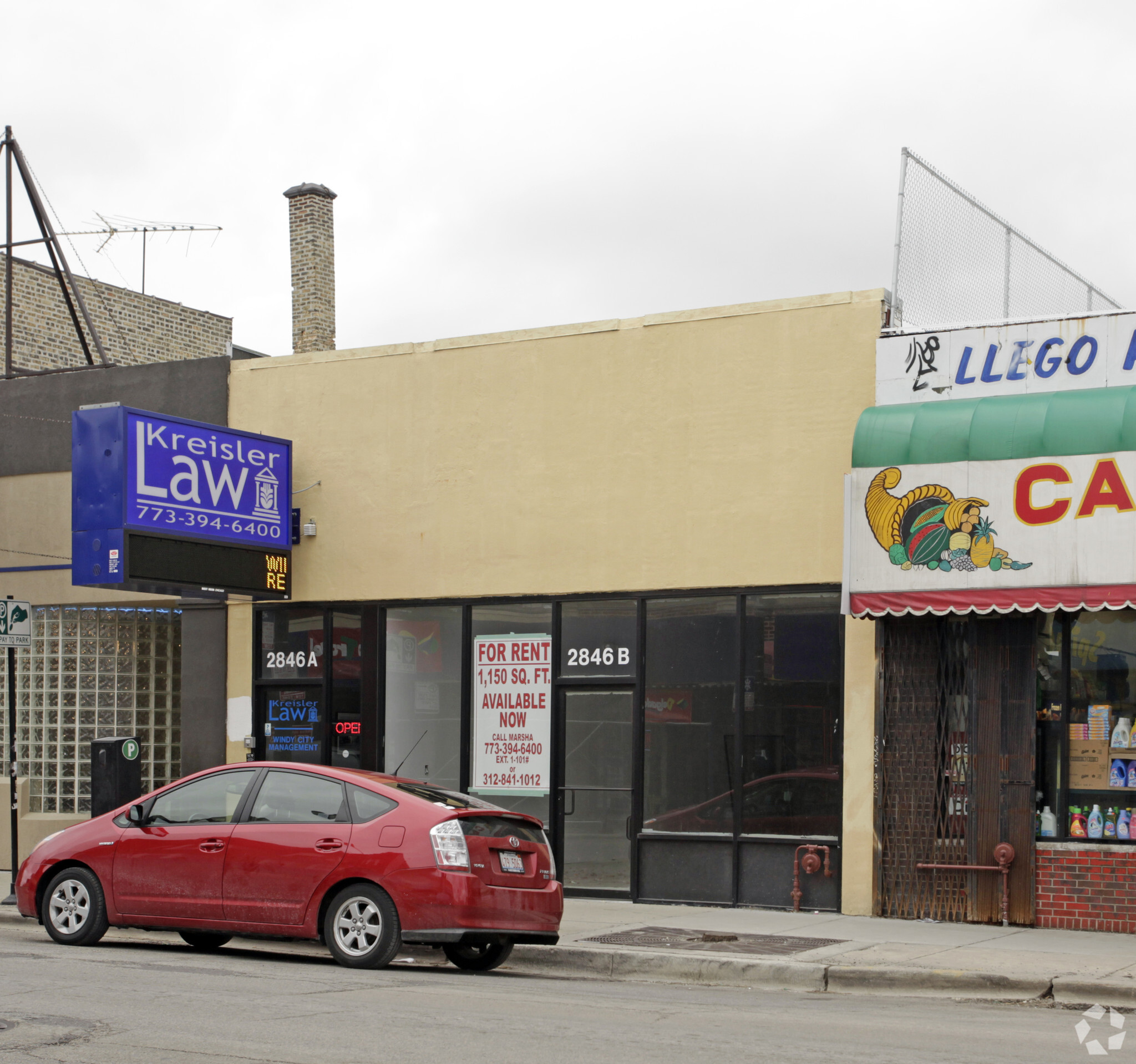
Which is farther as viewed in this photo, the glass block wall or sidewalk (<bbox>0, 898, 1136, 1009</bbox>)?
the glass block wall

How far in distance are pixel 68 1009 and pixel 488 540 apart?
851 centimetres

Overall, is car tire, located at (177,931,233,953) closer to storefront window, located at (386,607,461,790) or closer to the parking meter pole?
the parking meter pole

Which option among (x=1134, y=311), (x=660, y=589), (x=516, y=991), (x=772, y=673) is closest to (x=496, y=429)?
(x=660, y=589)

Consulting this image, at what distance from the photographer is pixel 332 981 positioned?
9.95 meters

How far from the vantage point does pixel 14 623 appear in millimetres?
15453

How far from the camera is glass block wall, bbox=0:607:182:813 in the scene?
1881cm

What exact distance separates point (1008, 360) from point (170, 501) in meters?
8.34

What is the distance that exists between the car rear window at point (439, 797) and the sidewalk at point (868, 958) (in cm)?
143

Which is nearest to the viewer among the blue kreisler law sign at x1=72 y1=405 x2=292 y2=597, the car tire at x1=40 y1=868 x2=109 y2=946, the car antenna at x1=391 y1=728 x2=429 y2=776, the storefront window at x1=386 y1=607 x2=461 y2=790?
the car tire at x1=40 y1=868 x2=109 y2=946

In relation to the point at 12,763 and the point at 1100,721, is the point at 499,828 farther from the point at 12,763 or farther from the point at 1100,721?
the point at 12,763

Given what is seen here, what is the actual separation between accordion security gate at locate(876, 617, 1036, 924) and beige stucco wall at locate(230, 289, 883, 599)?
125 centimetres

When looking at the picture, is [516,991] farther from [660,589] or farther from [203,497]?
A: [203,497]

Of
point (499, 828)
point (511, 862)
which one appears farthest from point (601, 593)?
point (511, 862)

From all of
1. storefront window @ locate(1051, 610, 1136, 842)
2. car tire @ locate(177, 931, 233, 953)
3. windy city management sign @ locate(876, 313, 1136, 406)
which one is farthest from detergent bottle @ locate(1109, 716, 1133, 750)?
car tire @ locate(177, 931, 233, 953)
